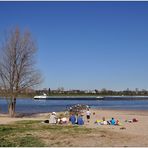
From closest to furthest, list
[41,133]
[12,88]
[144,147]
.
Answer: [144,147] < [41,133] < [12,88]

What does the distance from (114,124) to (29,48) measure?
53.9 ft

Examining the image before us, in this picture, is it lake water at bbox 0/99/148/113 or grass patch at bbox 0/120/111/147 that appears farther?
lake water at bbox 0/99/148/113

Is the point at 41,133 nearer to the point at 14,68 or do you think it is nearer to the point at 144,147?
the point at 144,147

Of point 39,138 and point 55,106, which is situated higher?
point 55,106

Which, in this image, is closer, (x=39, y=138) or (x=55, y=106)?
(x=39, y=138)

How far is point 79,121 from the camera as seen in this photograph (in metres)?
29.2

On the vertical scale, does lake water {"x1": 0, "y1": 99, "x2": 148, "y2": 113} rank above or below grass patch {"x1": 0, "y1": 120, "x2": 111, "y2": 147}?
above

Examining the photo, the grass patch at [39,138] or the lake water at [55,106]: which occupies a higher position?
the lake water at [55,106]

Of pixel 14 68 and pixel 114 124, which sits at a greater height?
pixel 14 68

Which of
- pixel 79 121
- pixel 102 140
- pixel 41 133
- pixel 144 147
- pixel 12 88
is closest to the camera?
pixel 144 147

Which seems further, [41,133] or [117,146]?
[41,133]

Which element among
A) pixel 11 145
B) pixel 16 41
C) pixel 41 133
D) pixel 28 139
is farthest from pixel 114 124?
pixel 16 41

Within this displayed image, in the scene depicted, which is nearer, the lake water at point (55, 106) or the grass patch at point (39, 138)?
the grass patch at point (39, 138)

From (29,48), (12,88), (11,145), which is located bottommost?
(11,145)
